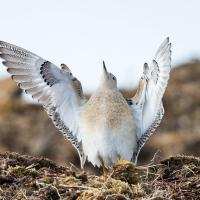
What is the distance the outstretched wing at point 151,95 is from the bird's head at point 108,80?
0.34 meters

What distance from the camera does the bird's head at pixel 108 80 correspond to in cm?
1186

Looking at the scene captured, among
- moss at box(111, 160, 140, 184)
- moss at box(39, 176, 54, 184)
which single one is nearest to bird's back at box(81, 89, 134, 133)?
moss at box(111, 160, 140, 184)

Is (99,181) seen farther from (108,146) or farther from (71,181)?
(108,146)

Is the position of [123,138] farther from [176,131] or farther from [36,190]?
[176,131]

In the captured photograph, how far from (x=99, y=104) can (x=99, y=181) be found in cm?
226

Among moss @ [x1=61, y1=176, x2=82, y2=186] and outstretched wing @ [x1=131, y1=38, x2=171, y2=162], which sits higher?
outstretched wing @ [x1=131, y1=38, x2=171, y2=162]

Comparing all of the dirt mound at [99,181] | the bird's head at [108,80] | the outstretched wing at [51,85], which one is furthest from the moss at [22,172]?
the bird's head at [108,80]

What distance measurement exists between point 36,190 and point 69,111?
2.80m

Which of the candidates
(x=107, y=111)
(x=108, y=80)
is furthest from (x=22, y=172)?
(x=108, y=80)

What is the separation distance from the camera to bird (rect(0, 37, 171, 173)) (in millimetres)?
11328

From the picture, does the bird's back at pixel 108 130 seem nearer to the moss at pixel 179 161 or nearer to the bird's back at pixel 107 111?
the bird's back at pixel 107 111

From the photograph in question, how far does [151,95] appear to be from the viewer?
11758mm

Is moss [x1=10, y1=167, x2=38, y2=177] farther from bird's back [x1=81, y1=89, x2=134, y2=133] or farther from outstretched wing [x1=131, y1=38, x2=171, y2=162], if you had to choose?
outstretched wing [x1=131, y1=38, x2=171, y2=162]

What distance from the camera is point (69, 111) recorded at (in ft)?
39.0
